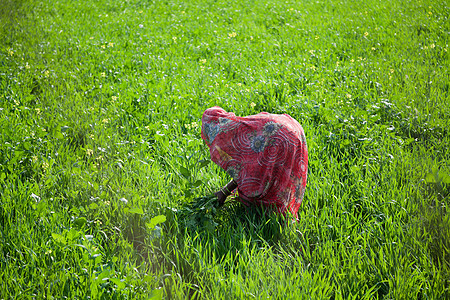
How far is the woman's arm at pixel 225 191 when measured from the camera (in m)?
2.86

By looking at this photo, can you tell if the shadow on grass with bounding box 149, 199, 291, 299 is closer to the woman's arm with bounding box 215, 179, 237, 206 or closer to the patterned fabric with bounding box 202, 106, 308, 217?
the woman's arm with bounding box 215, 179, 237, 206

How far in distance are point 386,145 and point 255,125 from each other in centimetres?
200

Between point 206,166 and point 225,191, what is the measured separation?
77cm

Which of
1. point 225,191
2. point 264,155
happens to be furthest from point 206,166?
point 264,155

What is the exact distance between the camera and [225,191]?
2.88m

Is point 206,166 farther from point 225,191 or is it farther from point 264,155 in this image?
point 264,155

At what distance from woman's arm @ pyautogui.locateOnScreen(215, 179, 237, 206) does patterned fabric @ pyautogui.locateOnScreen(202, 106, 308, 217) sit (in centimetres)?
10

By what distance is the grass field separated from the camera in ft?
7.73

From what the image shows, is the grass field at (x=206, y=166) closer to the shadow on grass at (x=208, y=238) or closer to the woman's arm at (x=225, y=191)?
the shadow on grass at (x=208, y=238)

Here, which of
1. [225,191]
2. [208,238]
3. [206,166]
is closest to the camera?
[208,238]

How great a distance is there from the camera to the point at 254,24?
8625 millimetres

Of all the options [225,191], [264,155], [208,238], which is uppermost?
[264,155]

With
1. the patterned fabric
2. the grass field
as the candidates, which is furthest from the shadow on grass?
the patterned fabric

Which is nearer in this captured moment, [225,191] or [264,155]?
[264,155]
